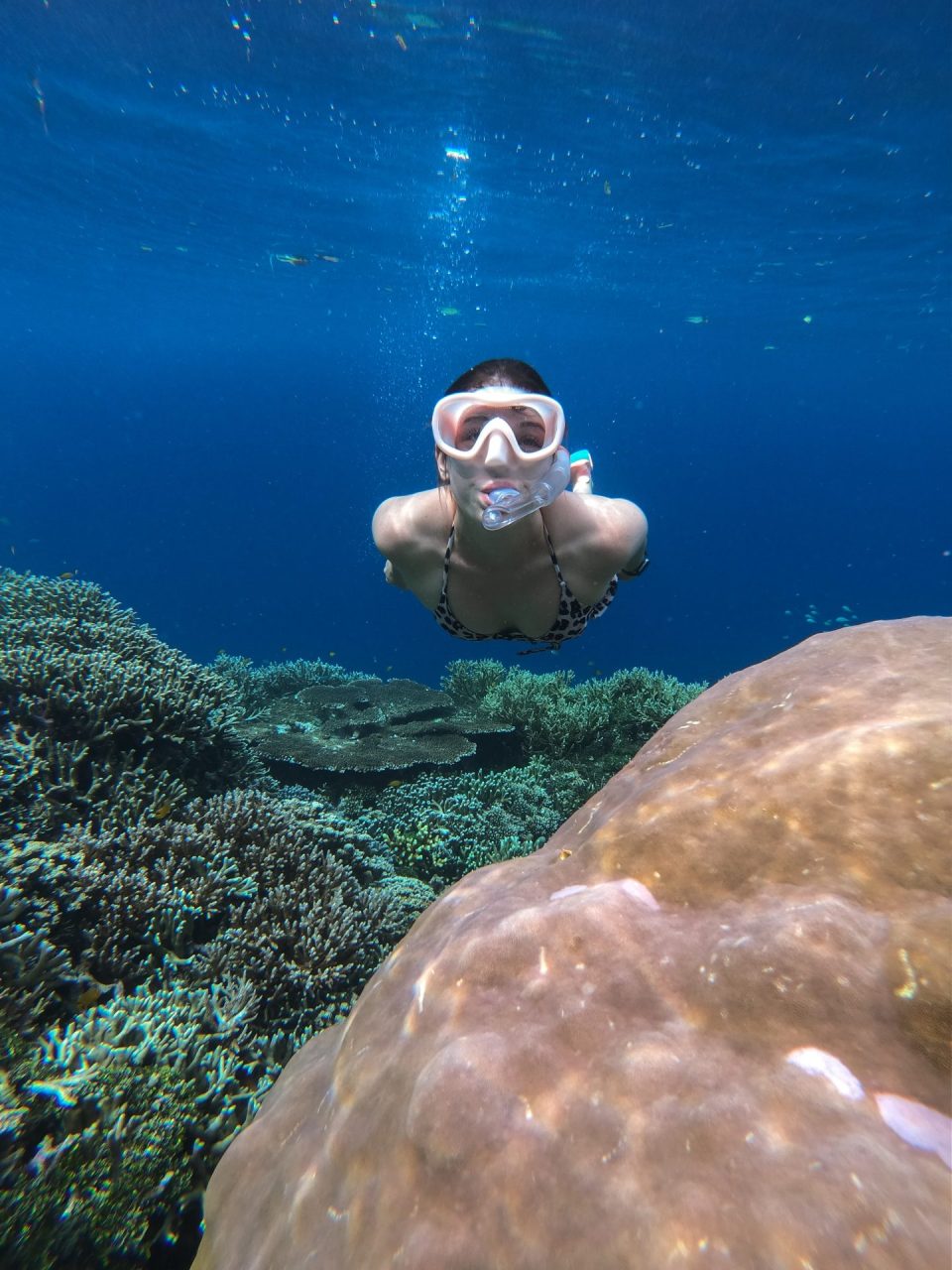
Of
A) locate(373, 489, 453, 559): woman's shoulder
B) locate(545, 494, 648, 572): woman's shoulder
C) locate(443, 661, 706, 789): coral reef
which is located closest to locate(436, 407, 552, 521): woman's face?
locate(373, 489, 453, 559): woman's shoulder

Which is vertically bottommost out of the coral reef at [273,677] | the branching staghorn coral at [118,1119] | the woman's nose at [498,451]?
the branching staghorn coral at [118,1119]

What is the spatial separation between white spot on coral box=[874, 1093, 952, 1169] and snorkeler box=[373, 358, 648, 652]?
3.37 m

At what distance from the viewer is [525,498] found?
4246mm

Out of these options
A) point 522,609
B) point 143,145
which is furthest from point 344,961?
point 143,145

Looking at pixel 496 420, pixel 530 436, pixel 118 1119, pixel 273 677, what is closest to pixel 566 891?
pixel 118 1119

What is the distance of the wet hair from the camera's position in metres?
4.46

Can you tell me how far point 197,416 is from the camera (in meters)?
136

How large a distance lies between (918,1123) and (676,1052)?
1.77 feet

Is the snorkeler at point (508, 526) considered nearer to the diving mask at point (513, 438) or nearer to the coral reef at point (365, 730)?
the diving mask at point (513, 438)

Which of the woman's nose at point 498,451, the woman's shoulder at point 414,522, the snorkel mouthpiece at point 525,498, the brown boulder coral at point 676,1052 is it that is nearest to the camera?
the brown boulder coral at point 676,1052

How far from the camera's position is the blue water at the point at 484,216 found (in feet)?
47.1

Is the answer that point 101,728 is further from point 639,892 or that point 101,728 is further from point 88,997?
point 639,892

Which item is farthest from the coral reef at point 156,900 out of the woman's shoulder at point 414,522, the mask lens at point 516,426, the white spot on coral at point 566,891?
the mask lens at point 516,426

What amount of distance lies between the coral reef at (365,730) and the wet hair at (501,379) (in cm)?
537
